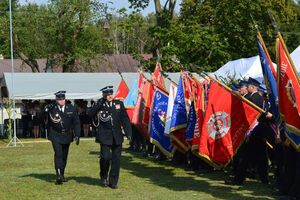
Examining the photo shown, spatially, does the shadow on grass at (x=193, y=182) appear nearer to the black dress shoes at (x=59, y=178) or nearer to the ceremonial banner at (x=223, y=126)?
the ceremonial banner at (x=223, y=126)

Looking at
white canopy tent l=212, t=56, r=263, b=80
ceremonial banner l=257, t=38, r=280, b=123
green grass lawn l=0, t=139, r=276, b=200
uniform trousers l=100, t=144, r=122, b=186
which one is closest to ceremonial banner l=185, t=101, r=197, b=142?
green grass lawn l=0, t=139, r=276, b=200

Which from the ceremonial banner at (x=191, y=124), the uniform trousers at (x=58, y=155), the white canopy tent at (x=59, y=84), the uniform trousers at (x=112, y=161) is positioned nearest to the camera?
the uniform trousers at (x=112, y=161)

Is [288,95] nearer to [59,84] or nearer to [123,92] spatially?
[123,92]

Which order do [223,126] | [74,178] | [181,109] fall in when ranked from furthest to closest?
[181,109], [74,178], [223,126]

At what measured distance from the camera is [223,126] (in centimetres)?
980

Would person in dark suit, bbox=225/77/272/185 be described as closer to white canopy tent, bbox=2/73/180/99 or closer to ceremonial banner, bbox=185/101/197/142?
ceremonial banner, bbox=185/101/197/142

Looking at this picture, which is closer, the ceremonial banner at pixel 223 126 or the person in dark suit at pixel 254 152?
the ceremonial banner at pixel 223 126

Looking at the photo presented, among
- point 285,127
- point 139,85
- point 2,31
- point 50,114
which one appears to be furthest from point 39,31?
point 285,127

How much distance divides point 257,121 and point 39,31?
29.0 meters

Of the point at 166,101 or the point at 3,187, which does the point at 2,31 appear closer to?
the point at 166,101

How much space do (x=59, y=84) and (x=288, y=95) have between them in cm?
1736

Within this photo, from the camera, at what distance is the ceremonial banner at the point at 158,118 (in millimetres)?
13641

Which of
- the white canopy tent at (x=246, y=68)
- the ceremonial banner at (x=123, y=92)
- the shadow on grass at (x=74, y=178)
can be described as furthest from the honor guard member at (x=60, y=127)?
the ceremonial banner at (x=123, y=92)

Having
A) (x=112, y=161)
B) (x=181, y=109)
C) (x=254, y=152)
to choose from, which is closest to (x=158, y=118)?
(x=181, y=109)
